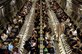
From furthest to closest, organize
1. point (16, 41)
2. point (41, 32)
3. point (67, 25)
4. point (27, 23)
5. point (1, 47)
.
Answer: point (27, 23) → point (67, 25) → point (41, 32) → point (16, 41) → point (1, 47)

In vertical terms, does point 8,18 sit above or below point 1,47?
below

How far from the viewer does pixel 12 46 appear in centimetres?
2527

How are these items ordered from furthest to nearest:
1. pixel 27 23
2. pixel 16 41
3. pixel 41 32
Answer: pixel 27 23 → pixel 41 32 → pixel 16 41

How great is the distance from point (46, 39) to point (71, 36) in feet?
8.81

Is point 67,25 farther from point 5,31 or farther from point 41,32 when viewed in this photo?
point 5,31

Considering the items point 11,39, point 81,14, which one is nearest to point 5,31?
point 11,39

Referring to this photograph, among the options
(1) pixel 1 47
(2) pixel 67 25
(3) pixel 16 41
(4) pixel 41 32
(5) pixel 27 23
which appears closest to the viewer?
(1) pixel 1 47

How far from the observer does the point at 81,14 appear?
39062 millimetres

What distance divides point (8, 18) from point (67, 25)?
31.7ft

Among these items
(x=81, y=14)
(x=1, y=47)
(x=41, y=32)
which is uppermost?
(x=1, y=47)

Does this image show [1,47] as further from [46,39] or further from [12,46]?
[46,39]

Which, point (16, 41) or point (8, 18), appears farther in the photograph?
point (8, 18)

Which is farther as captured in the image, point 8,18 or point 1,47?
point 8,18

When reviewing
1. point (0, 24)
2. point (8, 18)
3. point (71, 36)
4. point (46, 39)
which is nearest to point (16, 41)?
point (46, 39)
